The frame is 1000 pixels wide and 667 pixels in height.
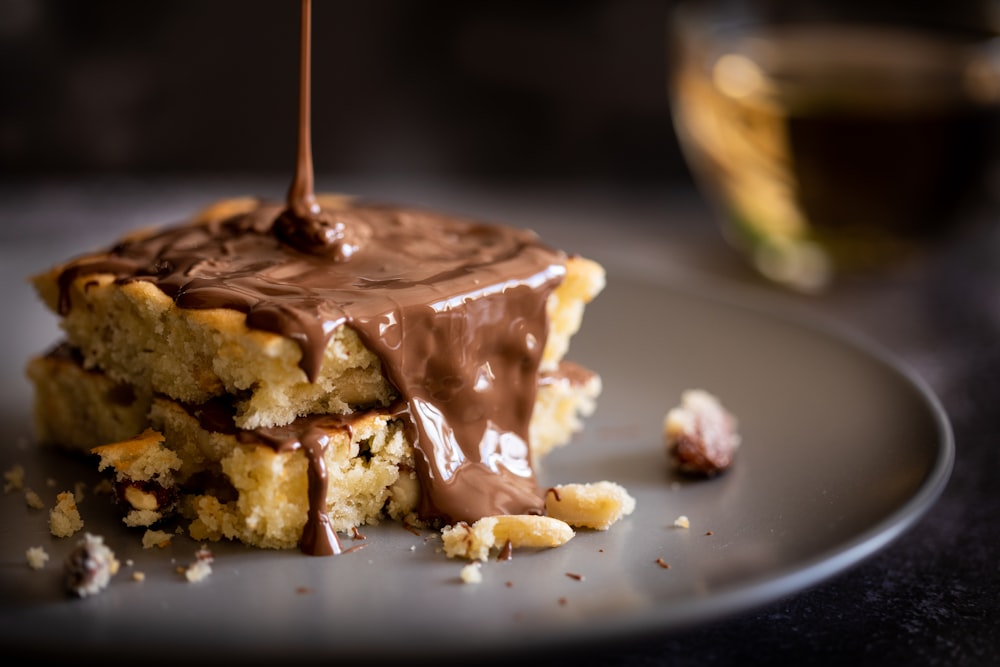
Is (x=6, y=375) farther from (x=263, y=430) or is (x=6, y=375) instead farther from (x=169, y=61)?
(x=169, y=61)

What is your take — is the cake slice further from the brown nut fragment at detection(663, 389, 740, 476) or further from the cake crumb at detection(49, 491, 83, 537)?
the brown nut fragment at detection(663, 389, 740, 476)

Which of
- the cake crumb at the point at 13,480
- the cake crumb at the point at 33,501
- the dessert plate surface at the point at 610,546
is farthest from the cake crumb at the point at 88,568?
the cake crumb at the point at 13,480

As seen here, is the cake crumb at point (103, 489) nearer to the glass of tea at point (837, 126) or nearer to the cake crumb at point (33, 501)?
the cake crumb at point (33, 501)

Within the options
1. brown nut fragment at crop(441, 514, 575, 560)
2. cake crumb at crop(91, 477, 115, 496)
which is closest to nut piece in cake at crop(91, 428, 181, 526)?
cake crumb at crop(91, 477, 115, 496)

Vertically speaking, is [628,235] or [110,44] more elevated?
[110,44]

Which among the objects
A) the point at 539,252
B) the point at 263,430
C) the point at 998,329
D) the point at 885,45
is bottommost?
the point at 998,329

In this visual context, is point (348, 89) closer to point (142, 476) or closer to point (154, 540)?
point (142, 476)

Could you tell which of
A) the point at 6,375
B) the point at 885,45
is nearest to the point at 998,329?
the point at 885,45
